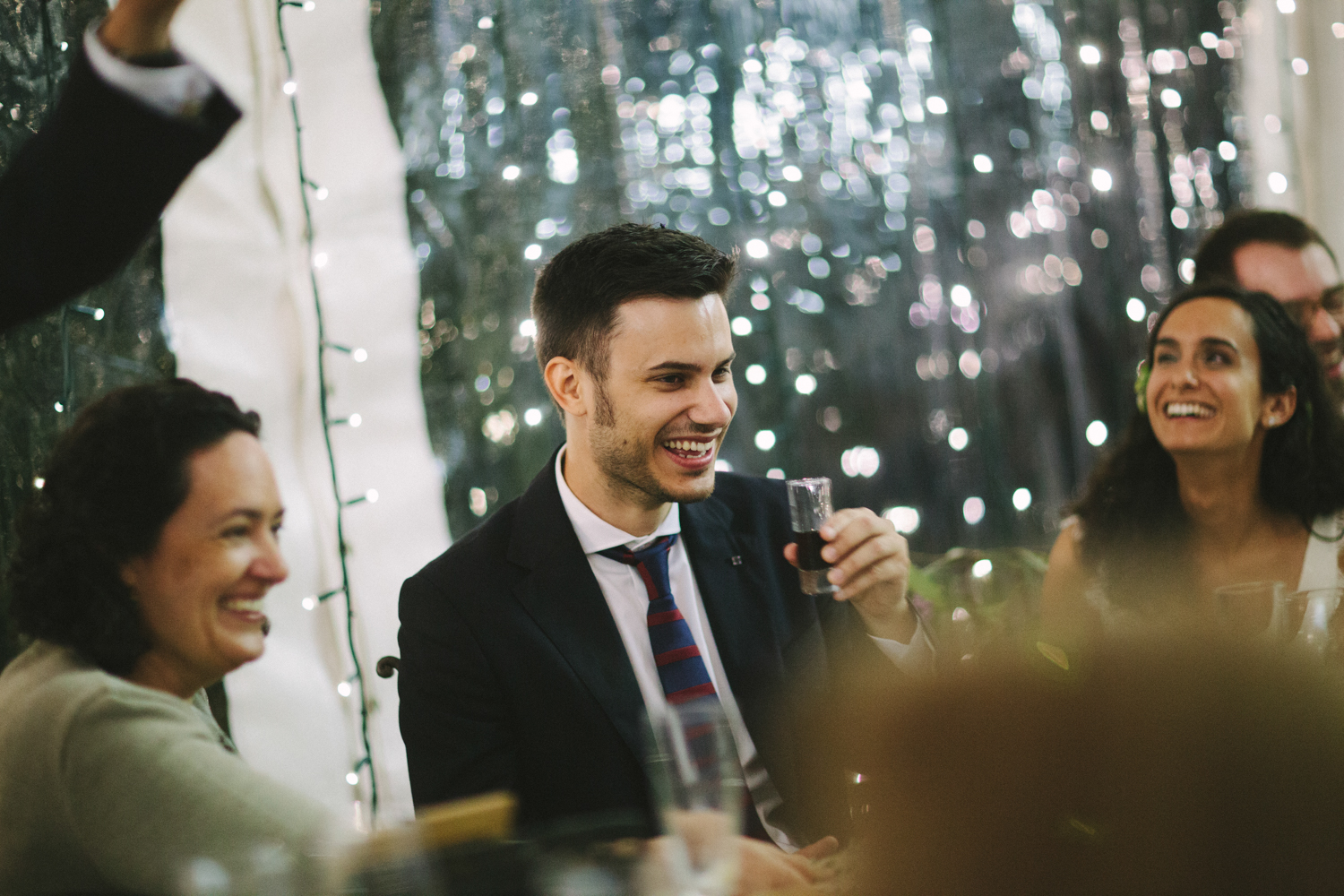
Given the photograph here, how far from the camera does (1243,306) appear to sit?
2449mm

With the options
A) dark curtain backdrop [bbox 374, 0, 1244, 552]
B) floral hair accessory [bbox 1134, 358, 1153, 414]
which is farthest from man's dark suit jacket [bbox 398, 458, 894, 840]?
floral hair accessory [bbox 1134, 358, 1153, 414]

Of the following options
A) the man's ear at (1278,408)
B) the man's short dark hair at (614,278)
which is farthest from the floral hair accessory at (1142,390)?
the man's short dark hair at (614,278)

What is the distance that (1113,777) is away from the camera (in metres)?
0.47

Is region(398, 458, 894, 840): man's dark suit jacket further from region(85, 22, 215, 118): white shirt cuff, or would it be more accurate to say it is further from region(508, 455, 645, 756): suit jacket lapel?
region(85, 22, 215, 118): white shirt cuff

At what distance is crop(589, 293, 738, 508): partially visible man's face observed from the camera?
1.80 m

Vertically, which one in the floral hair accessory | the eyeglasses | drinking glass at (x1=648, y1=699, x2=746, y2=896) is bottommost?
drinking glass at (x1=648, y1=699, x2=746, y2=896)

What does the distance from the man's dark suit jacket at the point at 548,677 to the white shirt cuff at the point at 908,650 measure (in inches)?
1.0

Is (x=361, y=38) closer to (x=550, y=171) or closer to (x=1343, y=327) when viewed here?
(x=550, y=171)

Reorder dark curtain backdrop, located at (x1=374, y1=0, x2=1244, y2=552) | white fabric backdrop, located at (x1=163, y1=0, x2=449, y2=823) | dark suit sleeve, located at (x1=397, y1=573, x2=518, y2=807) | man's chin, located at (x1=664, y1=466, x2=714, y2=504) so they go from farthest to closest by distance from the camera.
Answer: dark curtain backdrop, located at (x1=374, y1=0, x2=1244, y2=552)
white fabric backdrop, located at (x1=163, y1=0, x2=449, y2=823)
man's chin, located at (x1=664, y1=466, x2=714, y2=504)
dark suit sleeve, located at (x1=397, y1=573, x2=518, y2=807)

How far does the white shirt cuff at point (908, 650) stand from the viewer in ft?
5.76

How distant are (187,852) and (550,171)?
5.88ft

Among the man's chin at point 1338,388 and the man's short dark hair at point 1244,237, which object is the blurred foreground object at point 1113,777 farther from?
the man's short dark hair at point 1244,237

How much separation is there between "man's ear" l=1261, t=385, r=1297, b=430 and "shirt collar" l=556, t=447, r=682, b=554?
161cm

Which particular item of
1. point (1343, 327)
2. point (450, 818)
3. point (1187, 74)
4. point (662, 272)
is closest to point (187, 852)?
point (450, 818)
